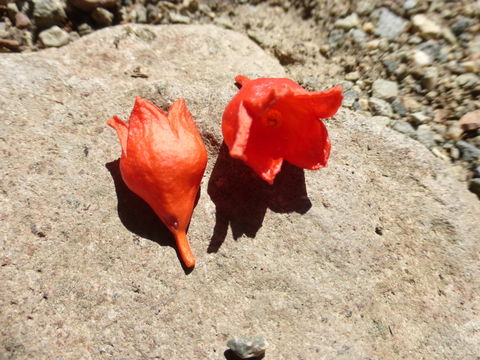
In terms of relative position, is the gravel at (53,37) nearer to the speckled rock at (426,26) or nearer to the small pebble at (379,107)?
the small pebble at (379,107)

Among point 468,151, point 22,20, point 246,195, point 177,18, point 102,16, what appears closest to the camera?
point 246,195

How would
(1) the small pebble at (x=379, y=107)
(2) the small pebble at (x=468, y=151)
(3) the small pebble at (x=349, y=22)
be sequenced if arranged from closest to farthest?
(2) the small pebble at (x=468, y=151) → (1) the small pebble at (x=379, y=107) → (3) the small pebble at (x=349, y=22)

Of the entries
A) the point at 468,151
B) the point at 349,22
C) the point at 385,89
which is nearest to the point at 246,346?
the point at 468,151

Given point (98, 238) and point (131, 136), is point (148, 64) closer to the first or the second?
point (131, 136)

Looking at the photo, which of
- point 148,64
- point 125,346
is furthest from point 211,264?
point 148,64

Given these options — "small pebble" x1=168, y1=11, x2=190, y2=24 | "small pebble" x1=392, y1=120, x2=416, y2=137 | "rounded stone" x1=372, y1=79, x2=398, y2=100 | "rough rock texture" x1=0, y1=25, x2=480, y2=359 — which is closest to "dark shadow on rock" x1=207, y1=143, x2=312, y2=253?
"rough rock texture" x1=0, y1=25, x2=480, y2=359

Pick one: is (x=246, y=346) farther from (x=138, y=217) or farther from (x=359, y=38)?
(x=359, y=38)

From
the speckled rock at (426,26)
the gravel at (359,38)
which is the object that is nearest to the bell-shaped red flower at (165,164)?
the gravel at (359,38)
